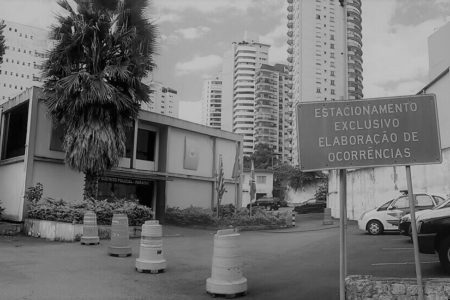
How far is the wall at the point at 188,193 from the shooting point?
28.5 m

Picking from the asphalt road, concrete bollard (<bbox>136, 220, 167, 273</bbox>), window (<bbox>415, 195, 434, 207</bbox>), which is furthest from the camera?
window (<bbox>415, 195, 434, 207</bbox>)

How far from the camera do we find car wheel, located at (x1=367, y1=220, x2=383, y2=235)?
19.9 m

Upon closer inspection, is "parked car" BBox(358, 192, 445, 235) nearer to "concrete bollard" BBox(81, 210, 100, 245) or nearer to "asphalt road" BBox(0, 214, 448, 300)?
"asphalt road" BBox(0, 214, 448, 300)

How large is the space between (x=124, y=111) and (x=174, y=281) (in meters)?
12.6

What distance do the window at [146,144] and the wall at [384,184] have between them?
13852 millimetres

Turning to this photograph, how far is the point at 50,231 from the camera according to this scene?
683 inches

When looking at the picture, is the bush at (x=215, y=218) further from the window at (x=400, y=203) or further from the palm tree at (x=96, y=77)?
the window at (x=400, y=203)

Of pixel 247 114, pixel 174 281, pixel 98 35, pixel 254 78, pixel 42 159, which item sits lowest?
pixel 174 281

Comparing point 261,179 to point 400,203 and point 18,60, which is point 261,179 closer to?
point 18,60

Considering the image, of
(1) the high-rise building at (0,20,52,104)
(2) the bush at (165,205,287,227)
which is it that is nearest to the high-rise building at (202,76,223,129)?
(1) the high-rise building at (0,20,52,104)

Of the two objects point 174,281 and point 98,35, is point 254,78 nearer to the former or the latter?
point 98,35

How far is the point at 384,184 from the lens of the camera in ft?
93.2

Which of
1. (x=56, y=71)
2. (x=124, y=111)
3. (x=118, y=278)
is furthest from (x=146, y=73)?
(x=118, y=278)

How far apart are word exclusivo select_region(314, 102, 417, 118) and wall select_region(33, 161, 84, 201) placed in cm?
1751
